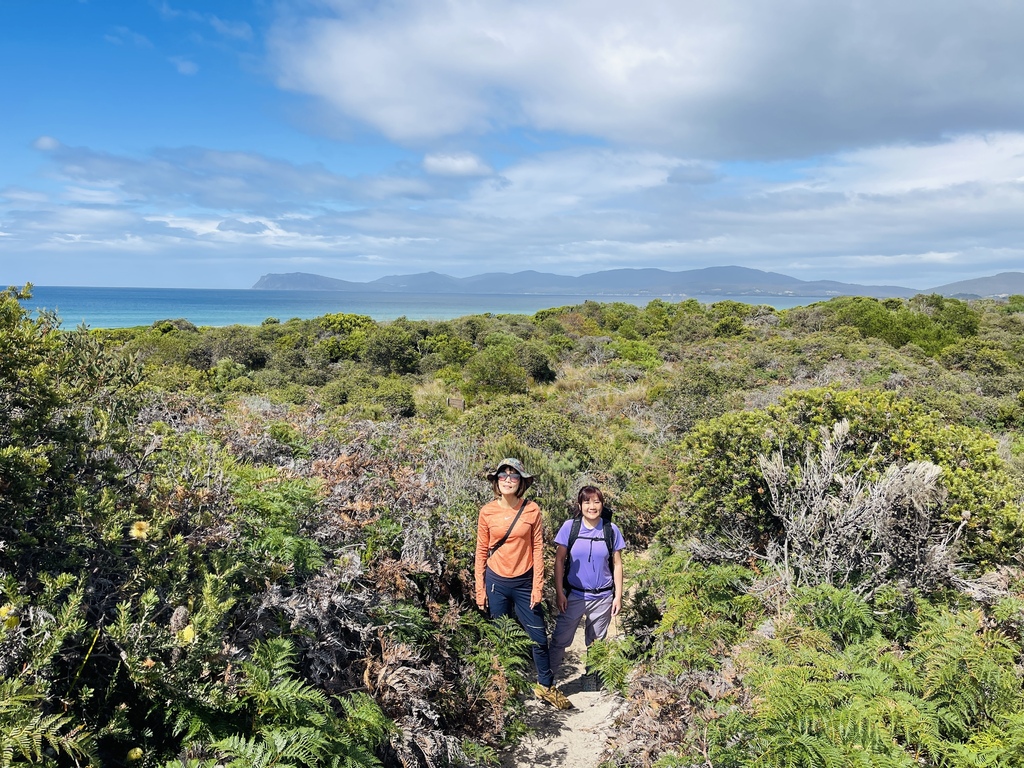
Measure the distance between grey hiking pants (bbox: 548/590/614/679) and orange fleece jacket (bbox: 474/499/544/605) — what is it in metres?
0.42

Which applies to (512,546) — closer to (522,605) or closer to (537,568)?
(537,568)

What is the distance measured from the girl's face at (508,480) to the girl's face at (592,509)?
2.05ft

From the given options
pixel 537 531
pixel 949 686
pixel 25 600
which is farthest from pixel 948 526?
pixel 25 600

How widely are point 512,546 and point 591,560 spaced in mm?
689

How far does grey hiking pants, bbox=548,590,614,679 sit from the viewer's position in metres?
4.64

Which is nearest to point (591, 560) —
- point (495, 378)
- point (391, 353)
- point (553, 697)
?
point (553, 697)

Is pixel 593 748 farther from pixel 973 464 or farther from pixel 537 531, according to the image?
pixel 973 464

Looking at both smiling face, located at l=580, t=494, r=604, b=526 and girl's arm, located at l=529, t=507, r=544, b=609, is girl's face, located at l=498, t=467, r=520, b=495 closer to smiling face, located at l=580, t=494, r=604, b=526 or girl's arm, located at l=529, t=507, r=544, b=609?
girl's arm, located at l=529, t=507, r=544, b=609

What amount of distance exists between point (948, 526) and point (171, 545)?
5.03m

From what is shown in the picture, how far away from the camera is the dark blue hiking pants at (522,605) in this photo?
14.6 feet

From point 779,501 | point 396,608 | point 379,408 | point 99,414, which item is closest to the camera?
point 99,414

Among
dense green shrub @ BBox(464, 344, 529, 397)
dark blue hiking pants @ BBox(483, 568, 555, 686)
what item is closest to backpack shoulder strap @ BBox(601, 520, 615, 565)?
dark blue hiking pants @ BBox(483, 568, 555, 686)

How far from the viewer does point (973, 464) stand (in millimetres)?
4566

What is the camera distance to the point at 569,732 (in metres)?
4.21
